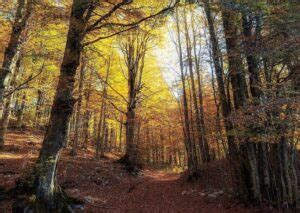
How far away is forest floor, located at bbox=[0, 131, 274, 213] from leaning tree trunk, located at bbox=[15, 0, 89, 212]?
91 centimetres

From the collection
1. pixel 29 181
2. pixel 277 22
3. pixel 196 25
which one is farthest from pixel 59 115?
pixel 196 25

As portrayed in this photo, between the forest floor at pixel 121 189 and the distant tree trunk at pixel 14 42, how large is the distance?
2.91m

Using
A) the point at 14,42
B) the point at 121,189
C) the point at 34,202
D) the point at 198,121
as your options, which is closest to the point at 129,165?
the point at 121,189

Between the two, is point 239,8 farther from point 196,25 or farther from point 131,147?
point 131,147

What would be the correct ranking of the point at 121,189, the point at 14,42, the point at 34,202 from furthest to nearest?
the point at 121,189, the point at 14,42, the point at 34,202

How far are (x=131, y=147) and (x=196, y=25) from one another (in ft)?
32.0

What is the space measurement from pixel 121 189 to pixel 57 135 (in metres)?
6.67

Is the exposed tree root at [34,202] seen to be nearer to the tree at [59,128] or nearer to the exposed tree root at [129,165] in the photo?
the tree at [59,128]

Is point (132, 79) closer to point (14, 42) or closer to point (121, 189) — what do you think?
point (121, 189)

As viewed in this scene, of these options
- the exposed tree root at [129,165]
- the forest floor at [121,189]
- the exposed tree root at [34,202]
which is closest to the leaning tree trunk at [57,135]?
the exposed tree root at [34,202]

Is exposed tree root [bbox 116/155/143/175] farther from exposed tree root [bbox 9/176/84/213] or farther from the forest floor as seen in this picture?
exposed tree root [bbox 9/176/84/213]

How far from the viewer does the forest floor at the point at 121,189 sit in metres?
8.70

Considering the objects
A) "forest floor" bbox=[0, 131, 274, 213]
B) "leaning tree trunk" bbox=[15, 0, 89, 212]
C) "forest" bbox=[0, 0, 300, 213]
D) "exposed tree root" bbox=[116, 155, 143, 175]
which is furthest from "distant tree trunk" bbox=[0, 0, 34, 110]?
"exposed tree root" bbox=[116, 155, 143, 175]

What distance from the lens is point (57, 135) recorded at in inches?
266
